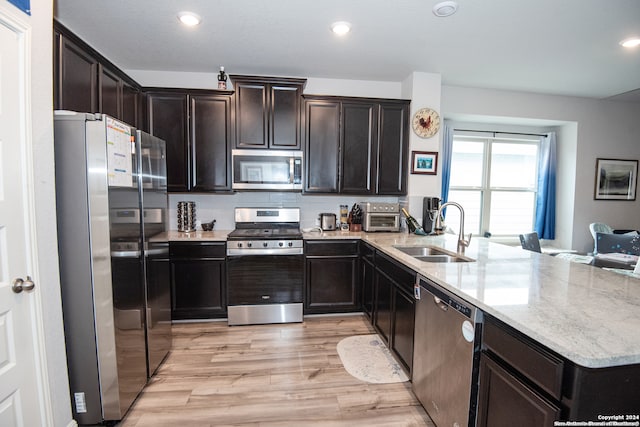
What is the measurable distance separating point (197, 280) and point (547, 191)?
5.06 m

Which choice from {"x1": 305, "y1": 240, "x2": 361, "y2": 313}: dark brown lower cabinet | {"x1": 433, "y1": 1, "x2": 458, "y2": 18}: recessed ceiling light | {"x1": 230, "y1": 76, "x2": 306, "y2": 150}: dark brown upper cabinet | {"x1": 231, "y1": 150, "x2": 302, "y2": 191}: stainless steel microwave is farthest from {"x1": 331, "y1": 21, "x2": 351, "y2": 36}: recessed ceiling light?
{"x1": 305, "y1": 240, "x2": 361, "y2": 313}: dark brown lower cabinet

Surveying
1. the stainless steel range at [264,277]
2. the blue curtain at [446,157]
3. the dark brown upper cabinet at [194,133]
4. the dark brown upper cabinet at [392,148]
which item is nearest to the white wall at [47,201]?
the stainless steel range at [264,277]

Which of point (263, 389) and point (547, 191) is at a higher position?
point (547, 191)

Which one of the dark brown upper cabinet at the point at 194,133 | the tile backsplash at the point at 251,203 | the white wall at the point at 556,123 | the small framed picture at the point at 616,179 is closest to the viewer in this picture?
the dark brown upper cabinet at the point at 194,133

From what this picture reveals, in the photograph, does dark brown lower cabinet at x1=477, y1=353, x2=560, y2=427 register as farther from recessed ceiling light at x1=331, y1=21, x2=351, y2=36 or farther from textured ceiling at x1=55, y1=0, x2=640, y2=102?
recessed ceiling light at x1=331, y1=21, x2=351, y2=36

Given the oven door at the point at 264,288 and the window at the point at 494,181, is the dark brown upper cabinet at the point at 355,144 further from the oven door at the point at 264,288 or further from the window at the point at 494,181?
the window at the point at 494,181

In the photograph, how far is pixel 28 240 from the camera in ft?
4.40

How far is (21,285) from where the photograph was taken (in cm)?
129

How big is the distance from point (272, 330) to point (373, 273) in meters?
1.17

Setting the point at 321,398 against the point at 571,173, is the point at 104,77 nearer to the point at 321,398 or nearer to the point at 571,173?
the point at 321,398

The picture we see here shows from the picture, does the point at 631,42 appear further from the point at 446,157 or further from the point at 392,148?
the point at 392,148

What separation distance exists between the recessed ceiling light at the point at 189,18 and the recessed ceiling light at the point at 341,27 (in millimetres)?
1062

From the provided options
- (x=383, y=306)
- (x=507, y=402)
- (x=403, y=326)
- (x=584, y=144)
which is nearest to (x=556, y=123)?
(x=584, y=144)

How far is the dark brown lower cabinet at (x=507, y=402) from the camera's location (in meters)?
0.96
